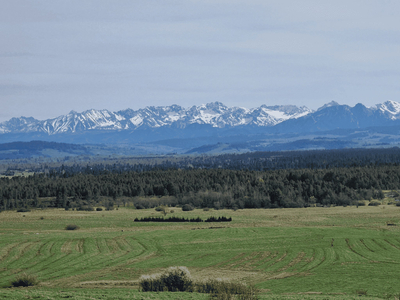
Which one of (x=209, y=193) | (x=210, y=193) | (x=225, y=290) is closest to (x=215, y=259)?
(x=225, y=290)

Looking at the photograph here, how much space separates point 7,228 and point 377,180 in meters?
154

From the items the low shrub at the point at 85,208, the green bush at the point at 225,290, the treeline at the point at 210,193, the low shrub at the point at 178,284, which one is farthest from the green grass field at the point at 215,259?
the treeline at the point at 210,193

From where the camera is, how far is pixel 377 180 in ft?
635

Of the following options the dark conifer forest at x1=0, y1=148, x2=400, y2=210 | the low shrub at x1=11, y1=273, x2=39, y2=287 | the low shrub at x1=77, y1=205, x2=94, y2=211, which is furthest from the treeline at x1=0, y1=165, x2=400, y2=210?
the low shrub at x1=11, y1=273, x2=39, y2=287

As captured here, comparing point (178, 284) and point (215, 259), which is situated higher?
point (178, 284)

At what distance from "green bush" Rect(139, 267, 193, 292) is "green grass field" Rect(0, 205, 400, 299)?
6.24 feet

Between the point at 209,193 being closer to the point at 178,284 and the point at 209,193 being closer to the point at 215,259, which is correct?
the point at 215,259

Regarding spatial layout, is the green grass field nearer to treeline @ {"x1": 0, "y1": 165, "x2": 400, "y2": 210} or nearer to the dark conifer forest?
the dark conifer forest

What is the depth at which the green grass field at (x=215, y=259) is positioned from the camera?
42.9 m

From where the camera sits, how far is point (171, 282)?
135 ft

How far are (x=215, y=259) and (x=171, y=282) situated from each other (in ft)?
68.9

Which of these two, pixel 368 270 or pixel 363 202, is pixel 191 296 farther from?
pixel 363 202

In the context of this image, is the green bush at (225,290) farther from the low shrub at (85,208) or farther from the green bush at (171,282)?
the low shrub at (85,208)

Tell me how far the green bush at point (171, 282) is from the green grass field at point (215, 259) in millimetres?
1902
